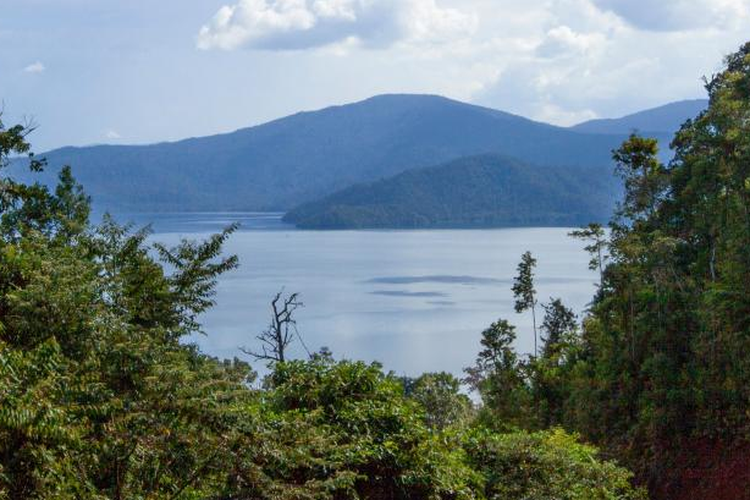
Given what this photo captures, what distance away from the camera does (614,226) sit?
96.3 feet

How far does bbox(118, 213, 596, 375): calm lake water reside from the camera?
61.2m

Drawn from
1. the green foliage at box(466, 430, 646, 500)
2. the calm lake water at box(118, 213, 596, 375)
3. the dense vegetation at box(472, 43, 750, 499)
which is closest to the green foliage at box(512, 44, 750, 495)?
the dense vegetation at box(472, 43, 750, 499)

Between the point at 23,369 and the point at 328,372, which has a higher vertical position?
the point at 23,369

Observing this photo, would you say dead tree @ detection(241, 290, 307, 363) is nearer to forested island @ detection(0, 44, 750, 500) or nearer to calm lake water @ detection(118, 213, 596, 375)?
forested island @ detection(0, 44, 750, 500)

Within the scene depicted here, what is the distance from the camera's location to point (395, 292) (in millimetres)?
88750

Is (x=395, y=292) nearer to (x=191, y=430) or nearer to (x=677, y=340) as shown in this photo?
(x=677, y=340)

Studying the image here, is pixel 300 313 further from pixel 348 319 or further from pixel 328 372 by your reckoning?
pixel 328 372

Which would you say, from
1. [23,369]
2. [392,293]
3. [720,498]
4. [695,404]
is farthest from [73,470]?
[392,293]

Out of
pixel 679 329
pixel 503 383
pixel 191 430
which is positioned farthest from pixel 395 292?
pixel 191 430

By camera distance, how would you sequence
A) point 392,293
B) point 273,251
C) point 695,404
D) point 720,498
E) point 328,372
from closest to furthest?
point 328,372
point 720,498
point 695,404
point 392,293
point 273,251

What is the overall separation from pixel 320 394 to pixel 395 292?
7974 centimetres

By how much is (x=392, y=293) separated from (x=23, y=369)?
82447 millimetres

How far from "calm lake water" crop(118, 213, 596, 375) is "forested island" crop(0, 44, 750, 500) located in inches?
1162

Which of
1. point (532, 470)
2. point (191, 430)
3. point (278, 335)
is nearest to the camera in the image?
point (191, 430)
